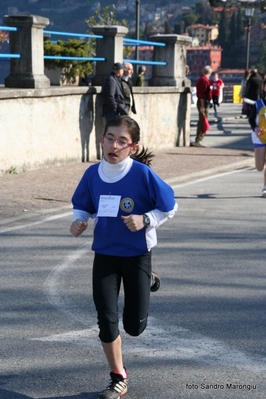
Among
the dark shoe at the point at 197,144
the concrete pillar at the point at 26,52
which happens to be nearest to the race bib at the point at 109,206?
the concrete pillar at the point at 26,52

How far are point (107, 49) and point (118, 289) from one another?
13059mm

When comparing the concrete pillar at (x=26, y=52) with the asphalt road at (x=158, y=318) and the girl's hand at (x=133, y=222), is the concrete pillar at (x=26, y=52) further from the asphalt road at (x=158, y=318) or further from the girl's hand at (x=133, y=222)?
the girl's hand at (x=133, y=222)

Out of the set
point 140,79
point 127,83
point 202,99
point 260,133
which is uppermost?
point 127,83

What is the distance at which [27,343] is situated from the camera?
5.46m

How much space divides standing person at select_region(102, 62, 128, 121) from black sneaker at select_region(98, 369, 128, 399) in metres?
11.0

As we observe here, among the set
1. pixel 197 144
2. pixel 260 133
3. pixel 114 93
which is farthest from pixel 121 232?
pixel 197 144

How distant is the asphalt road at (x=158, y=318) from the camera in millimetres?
4789

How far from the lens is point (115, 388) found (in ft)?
14.9

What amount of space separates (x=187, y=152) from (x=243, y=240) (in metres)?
9.51

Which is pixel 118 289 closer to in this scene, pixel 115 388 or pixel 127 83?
pixel 115 388

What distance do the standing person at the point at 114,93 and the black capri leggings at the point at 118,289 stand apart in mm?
10849

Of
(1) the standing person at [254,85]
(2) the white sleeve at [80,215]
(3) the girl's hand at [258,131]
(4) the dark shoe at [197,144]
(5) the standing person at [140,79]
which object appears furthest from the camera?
(5) the standing person at [140,79]

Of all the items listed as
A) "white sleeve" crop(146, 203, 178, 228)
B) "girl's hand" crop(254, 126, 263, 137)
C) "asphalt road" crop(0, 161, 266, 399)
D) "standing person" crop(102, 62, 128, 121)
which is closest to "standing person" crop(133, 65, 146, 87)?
"standing person" crop(102, 62, 128, 121)

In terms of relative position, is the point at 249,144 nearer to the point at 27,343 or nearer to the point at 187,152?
the point at 187,152
